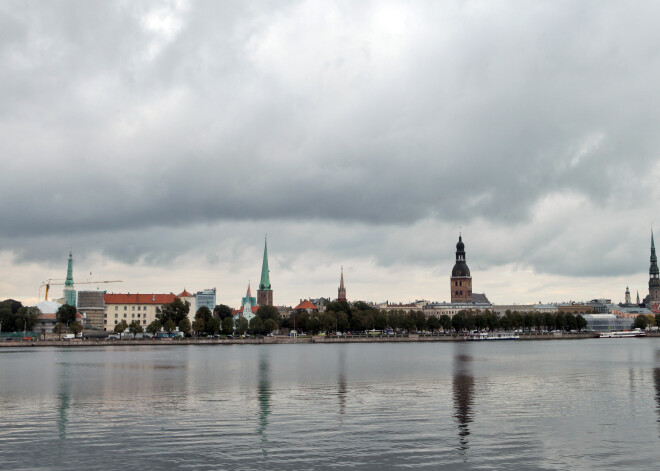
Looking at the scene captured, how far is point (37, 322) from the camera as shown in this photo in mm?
163250

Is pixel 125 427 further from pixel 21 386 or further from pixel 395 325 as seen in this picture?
pixel 395 325

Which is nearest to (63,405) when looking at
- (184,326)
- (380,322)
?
(184,326)

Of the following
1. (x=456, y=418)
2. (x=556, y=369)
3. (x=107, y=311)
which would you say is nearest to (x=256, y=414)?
(x=456, y=418)

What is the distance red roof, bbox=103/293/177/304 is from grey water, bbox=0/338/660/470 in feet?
442

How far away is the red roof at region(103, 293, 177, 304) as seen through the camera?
182750mm

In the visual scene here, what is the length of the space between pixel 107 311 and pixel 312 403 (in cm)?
15703

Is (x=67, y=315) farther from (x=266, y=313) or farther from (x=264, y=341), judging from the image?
(x=266, y=313)

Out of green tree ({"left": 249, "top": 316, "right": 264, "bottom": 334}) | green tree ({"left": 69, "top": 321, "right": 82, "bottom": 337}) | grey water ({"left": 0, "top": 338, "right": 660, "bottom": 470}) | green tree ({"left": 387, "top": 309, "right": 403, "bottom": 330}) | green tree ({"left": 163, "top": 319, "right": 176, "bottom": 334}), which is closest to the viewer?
grey water ({"left": 0, "top": 338, "right": 660, "bottom": 470})

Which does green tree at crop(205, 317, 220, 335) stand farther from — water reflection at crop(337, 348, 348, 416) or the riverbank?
water reflection at crop(337, 348, 348, 416)

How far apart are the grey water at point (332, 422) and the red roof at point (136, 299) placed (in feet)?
442

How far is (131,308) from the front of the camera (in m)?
183

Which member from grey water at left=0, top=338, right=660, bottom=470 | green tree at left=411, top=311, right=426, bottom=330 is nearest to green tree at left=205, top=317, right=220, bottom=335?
green tree at left=411, top=311, right=426, bottom=330

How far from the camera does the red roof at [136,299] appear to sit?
183 meters

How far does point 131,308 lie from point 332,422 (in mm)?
163329
